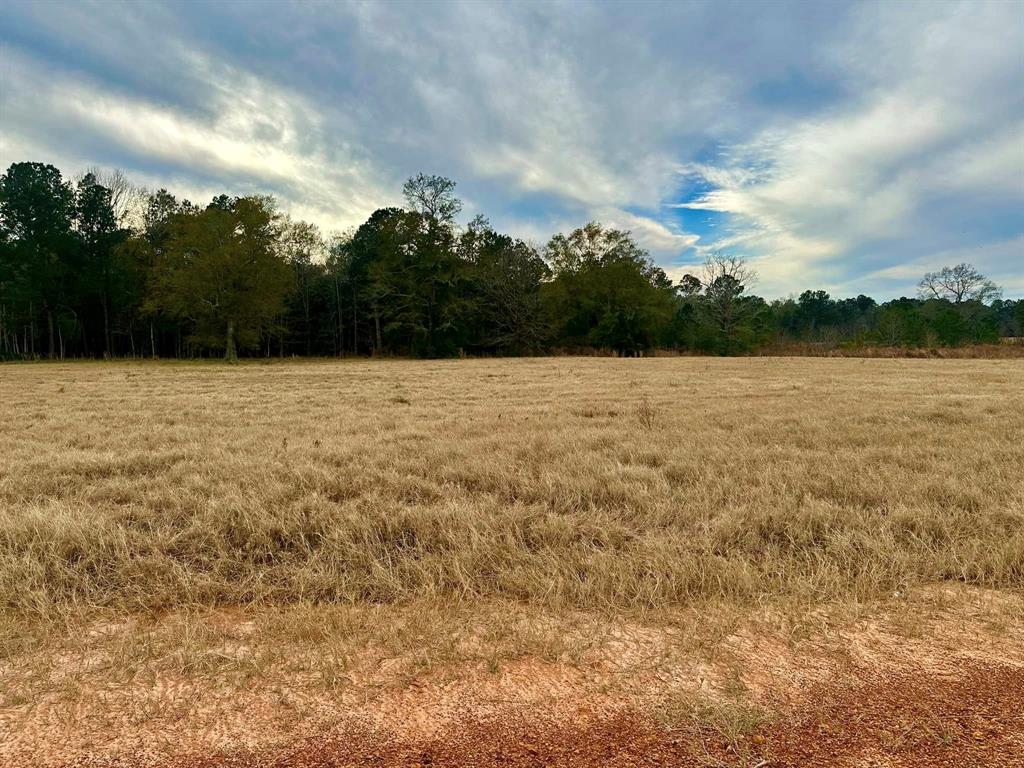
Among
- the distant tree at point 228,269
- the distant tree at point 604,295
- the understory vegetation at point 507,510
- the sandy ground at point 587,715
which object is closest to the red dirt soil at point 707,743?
the sandy ground at point 587,715

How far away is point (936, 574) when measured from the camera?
312 cm

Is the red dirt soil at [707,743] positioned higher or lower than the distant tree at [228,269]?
lower

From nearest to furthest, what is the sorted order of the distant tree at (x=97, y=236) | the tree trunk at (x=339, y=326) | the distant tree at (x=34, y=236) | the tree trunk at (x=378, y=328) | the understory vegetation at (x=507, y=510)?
the understory vegetation at (x=507, y=510), the distant tree at (x=34, y=236), the distant tree at (x=97, y=236), the tree trunk at (x=378, y=328), the tree trunk at (x=339, y=326)

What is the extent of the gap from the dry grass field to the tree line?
3146cm

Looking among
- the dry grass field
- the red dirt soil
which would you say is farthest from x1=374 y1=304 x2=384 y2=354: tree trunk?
the red dirt soil

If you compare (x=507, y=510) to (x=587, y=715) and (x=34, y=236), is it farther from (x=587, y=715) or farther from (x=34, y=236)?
(x=34, y=236)

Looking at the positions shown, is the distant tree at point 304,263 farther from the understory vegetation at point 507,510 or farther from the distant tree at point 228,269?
the understory vegetation at point 507,510

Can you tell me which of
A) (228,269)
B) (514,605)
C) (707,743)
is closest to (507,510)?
(514,605)

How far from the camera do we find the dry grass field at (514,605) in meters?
1.85

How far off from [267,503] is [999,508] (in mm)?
5940

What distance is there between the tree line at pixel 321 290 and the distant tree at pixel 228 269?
104mm

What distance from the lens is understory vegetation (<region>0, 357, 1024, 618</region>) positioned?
9.85ft

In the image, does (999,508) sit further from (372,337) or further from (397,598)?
(372,337)

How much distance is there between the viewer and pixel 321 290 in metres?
50.5
